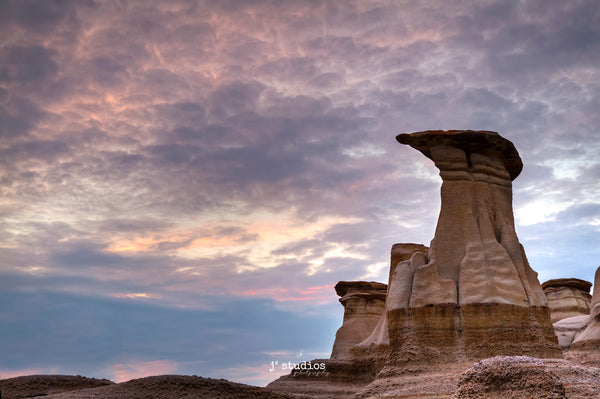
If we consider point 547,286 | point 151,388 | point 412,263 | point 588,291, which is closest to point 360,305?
point 547,286

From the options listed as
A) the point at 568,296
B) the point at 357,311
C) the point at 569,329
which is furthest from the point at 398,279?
the point at 568,296

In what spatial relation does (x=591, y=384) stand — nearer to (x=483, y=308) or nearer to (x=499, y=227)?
(x=483, y=308)

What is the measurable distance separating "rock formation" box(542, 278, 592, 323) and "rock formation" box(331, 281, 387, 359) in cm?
1268

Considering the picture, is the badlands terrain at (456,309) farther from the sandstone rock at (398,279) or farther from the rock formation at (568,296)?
the rock formation at (568,296)

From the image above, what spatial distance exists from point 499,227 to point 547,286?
24.5 m

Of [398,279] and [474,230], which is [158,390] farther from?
[474,230]

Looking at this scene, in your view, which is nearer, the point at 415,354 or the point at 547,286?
the point at 415,354

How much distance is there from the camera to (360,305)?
45.7m

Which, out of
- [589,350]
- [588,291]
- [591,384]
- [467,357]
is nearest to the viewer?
[591,384]

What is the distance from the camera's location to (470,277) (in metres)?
22.6

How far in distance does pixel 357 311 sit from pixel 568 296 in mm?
15777

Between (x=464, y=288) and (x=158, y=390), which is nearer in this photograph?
(x=158, y=390)

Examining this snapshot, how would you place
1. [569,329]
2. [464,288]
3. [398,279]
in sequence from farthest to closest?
[569,329] < [398,279] < [464,288]

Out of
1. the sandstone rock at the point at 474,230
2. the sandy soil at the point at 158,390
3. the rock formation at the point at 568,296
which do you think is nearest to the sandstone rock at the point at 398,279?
the sandstone rock at the point at 474,230
